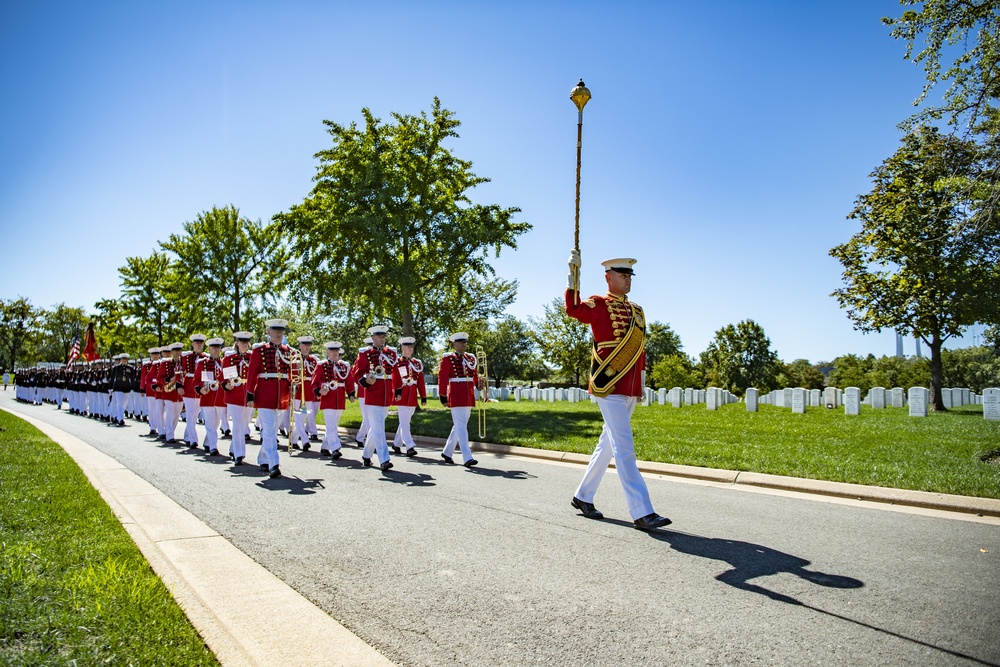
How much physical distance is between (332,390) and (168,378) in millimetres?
5113

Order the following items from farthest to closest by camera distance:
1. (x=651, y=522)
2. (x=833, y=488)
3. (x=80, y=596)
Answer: (x=833, y=488) < (x=651, y=522) < (x=80, y=596)

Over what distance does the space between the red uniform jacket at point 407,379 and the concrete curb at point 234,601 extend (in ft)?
17.7

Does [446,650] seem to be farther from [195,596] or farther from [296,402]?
[296,402]

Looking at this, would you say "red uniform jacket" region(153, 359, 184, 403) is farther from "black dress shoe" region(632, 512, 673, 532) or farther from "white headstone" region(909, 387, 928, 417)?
"white headstone" region(909, 387, 928, 417)

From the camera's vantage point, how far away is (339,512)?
6816 mm

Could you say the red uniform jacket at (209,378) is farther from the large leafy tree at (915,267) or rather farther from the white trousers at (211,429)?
the large leafy tree at (915,267)

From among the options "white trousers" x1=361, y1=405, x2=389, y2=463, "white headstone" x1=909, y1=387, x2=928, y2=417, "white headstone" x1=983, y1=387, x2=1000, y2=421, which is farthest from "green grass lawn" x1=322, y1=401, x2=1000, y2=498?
"white trousers" x1=361, y1=405, x2=389, y2=463

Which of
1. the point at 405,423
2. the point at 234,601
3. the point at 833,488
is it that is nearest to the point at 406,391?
the point at 405,423

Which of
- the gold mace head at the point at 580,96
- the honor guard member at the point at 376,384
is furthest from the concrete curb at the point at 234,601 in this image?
the gold mace head at the point at 580,96

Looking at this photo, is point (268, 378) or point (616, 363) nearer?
point (616, 363)

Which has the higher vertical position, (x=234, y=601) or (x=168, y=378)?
(x=168, y=378)

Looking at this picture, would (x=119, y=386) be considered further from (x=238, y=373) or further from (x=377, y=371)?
(x=377, y=371)

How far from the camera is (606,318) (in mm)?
6434

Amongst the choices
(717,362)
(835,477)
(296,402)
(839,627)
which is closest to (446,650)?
(839,627)
